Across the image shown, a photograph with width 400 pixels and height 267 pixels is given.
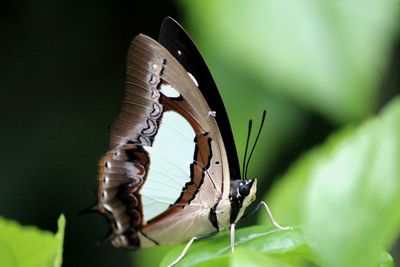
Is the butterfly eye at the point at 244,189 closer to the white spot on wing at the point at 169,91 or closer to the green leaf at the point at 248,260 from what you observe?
the white spot on wing at the point at 169,91

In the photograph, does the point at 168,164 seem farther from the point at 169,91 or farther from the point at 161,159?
the point at 169,91

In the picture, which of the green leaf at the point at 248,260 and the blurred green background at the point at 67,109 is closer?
the green leaf at the point at 248,260

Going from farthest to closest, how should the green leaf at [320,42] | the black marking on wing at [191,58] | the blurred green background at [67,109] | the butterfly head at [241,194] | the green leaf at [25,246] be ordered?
the blurred green background at [67,109]
the butterfly head at [241,194]
the black marking on wing at [191,58]
the green leaf at [320,42]
the green leaf at [25,246]

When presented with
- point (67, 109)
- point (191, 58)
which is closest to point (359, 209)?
point (191, 58)

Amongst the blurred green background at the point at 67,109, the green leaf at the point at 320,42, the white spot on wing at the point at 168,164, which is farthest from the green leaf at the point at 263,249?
the blurred green background at the point at 67,109

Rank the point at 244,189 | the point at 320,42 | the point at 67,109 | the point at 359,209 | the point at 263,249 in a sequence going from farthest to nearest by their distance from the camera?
the point at 67,109 → the point at 244,189 → the point at 320,42 → the point at 263,249 → the point at 359,209

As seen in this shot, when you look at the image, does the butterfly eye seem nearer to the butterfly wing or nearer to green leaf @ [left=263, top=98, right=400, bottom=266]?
the butterfly wing
